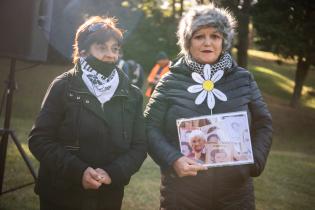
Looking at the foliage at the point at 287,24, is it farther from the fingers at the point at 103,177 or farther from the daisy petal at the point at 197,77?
the fingers at the point at 103,177

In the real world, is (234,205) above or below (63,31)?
below

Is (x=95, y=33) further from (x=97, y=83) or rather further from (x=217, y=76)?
(x=217, y=76)

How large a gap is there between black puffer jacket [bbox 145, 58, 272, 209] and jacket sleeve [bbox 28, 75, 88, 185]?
48 cm

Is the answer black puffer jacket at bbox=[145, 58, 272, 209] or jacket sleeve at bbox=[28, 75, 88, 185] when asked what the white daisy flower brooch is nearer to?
black puffer jacket at bbox=[145, 58, 272, 209]

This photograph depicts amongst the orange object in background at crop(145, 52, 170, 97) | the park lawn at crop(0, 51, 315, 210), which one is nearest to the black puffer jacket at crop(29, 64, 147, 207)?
the park lawn at crop(0, 51, 315, 210)

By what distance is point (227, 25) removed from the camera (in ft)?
7.97

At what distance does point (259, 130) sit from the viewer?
2.40m

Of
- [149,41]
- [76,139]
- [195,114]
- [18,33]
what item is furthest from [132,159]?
[149,41]

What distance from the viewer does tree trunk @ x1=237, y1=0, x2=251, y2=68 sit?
1309 centimetres

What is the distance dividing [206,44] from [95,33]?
0.67 m

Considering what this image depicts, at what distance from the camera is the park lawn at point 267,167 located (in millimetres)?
5152

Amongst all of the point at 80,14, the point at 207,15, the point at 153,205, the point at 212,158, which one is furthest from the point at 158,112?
the point at 80,14

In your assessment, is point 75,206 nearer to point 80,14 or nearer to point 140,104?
point 140,104

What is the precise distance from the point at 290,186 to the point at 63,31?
14384mm
